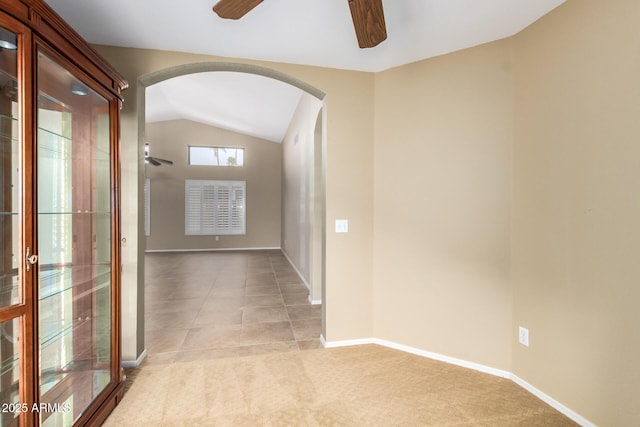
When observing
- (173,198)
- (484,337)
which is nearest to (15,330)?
(484,337)

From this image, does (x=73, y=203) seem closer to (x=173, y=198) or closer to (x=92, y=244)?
(x=92, y=244)

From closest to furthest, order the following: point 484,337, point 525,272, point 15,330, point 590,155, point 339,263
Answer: point 15,330
point 590,155
point 525,272
point 484,337
point 339,263

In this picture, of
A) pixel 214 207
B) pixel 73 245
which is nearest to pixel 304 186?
pixel 73 245

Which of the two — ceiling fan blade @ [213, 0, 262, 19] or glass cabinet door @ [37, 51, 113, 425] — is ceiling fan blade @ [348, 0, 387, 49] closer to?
ceiling fan blade @ [213, 0, 262, 19]

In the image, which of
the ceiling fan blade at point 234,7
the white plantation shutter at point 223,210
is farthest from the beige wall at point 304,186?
the white plantation shutter at point 223,210

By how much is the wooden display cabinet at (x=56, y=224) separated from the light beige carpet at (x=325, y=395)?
352 mm

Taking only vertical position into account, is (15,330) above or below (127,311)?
above

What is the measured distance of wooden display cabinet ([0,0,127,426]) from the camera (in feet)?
3.61

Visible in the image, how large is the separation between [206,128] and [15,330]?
7.93 meters

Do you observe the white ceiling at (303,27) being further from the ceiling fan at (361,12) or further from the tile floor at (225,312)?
the tile floor at (225,312)

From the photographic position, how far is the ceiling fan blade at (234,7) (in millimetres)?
1320

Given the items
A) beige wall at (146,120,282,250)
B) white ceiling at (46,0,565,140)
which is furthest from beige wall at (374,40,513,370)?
beige wall at (146,120,282,250)

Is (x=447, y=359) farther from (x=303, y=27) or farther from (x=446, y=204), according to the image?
(x=303, y=27)

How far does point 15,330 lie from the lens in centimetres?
118
